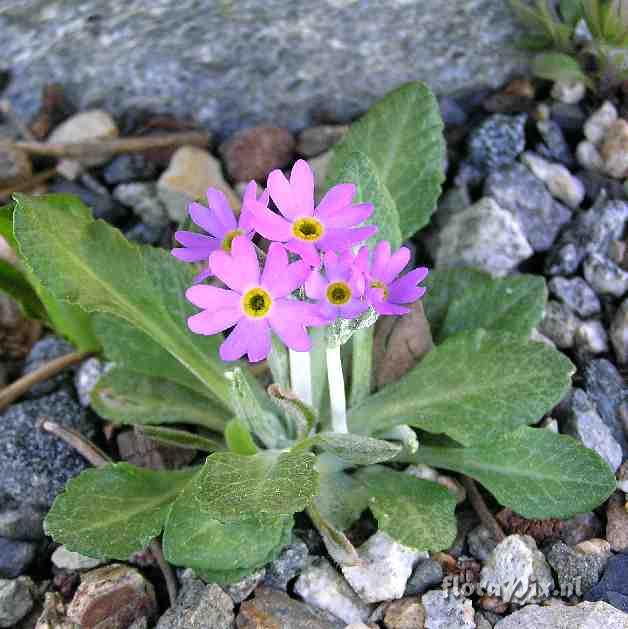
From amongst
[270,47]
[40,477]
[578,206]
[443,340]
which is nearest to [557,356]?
[443,340]

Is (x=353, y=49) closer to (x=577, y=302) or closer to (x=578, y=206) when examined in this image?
(x=578, y=206)

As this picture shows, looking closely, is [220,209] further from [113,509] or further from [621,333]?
[621,333]

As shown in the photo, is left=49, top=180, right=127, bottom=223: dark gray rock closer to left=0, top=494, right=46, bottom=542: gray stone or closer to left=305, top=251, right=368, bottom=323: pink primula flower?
left=0, top=494, right=46, bottom=542: gray stone

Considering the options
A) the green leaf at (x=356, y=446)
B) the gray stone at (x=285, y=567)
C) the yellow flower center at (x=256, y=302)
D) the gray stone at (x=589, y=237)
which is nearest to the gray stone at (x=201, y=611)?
the gray stone at (x=285, y=567)

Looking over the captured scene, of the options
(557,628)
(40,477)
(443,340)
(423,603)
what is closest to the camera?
(557,628)

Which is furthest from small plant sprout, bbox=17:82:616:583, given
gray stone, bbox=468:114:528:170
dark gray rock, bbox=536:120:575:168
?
dark gray rock, bbox=536:120:575:168

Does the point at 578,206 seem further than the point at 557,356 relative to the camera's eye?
Yes
